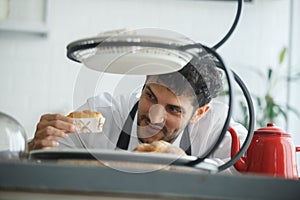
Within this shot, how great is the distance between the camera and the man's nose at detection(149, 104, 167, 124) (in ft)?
5.01

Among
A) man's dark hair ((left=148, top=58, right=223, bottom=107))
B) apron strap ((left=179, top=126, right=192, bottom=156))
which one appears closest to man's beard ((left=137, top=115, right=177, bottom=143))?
man's dark hair ((left=148, top=58, right=223, bottom=107))

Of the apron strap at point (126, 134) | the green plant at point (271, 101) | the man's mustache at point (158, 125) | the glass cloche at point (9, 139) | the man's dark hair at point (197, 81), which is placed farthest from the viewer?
the green plant at point (271, 101)

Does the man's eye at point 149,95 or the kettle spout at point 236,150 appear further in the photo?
the man's eye at point 149,95

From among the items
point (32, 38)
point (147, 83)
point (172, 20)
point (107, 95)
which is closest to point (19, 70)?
point (32, 38)

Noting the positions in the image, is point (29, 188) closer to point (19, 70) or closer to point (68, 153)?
point (68, 153)

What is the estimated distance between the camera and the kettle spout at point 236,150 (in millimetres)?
1483

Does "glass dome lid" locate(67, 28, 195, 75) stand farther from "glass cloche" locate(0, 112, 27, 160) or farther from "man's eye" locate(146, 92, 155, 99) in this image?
"man's eye" locate(146, 92, 155, 99)

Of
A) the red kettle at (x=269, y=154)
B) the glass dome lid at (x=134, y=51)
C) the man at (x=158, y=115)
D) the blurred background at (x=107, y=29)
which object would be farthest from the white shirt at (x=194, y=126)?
the blurred background at (x=107, y=29)

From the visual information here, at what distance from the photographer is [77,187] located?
2.87 feet

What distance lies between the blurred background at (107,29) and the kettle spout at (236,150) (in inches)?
77.3

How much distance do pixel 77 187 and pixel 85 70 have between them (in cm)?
44

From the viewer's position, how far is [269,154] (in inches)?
57.9

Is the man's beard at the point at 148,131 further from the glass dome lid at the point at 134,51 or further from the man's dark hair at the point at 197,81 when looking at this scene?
the glass dome lid at the point at 134,51

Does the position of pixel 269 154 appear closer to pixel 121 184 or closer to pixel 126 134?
pixel 126 134
